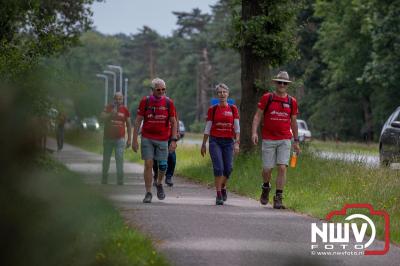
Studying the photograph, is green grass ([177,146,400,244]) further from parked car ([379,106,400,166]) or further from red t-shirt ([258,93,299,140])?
parked car ([379,106,400,166])

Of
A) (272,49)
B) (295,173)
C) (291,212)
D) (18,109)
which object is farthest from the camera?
(272,49)

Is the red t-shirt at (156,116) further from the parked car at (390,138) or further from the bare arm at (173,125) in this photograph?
the parked car at (390,138)

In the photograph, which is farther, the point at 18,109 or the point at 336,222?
the point at 336,222

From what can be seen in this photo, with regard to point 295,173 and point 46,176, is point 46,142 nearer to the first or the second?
point 46,176

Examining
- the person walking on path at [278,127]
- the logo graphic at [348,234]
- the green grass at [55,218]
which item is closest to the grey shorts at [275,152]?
the person walking on path at [278,127]

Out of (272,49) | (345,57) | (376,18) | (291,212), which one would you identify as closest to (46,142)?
(291,212)

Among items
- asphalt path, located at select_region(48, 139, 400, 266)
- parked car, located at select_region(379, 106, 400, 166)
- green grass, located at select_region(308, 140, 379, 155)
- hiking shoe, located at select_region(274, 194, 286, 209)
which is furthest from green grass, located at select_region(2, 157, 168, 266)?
green grass, located at select_region(308, 140, 379, 155)

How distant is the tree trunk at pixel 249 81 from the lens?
19.5 m

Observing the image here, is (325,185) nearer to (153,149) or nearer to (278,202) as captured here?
(278,202)

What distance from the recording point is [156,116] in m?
12.0

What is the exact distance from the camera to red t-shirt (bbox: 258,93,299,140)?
37.8 ft

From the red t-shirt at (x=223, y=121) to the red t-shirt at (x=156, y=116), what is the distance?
585 mm

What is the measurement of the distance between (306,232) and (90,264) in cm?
694

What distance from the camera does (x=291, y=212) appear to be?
1127 centimetres
